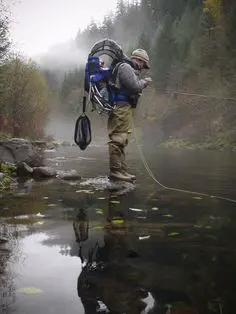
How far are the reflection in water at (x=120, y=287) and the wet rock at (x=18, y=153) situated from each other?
29.0ft

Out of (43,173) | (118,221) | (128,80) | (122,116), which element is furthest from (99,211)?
(43,173)

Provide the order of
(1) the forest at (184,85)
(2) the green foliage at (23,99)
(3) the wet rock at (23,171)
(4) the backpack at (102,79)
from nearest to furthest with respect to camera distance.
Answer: (4) the backpack at (102,79)
(3) the wet rock at (23,171)
(2) the green foliage at (23,99)
(1) the forest at (184,85)

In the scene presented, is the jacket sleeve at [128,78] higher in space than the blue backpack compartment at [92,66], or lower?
lower

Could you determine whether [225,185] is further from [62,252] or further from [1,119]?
[1,119]

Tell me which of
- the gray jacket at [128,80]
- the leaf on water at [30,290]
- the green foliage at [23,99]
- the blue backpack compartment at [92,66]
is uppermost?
the green foliage at [23,99]

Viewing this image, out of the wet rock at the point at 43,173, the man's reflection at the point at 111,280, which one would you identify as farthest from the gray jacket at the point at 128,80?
the man's reflection at the point at 111,280

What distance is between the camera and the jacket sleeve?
7.82 m

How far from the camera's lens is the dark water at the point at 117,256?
2559mm

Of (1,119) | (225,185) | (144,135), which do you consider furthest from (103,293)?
(144,135)

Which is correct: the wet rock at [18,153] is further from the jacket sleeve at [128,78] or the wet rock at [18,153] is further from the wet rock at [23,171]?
the jacket sleeve at [128,78]

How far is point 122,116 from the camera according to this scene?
26.7 ft

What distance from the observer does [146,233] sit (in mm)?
4270

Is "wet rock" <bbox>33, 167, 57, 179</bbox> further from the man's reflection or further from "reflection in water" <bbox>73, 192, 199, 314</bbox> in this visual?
"reflection in water" <bbox>73, 192, 199, 314</bbox>

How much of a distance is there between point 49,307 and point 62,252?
1.14 m
